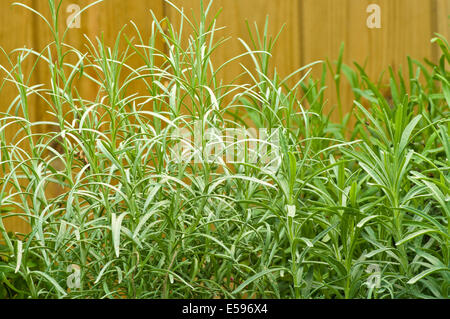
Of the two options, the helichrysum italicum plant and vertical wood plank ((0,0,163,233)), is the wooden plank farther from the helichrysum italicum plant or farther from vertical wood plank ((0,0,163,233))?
the helichrysum italicum plant

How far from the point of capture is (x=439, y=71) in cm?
188

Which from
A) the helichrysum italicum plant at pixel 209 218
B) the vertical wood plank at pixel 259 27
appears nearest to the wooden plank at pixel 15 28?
the vertical wood plank at pixel 259 27

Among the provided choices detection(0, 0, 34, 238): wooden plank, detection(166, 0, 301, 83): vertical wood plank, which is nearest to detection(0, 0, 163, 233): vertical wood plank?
detection(0, 0, 34, 238): wooden plank

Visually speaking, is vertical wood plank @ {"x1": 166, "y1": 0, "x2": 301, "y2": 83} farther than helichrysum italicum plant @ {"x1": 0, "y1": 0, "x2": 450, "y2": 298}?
Yes

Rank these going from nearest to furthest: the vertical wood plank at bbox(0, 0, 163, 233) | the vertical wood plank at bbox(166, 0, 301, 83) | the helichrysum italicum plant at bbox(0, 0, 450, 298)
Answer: the helichrysum italicum plant at bbox(0, 0, 450, 298), the vertical wood plank at bbox(0, 0, 163, 233), the vertical wood plank at bbox(166, 0, 301, 83)

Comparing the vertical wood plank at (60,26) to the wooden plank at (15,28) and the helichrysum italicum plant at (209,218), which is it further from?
the helichrysum italicum plant at (209,218)

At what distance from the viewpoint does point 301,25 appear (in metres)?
2.46

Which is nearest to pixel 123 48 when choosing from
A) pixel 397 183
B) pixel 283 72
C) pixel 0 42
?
pixel 0 42

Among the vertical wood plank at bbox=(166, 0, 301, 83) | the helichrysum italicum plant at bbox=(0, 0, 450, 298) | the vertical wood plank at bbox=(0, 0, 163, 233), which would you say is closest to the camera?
the helichrysum italicum plant at bbox=(0, 0, 450, 298)

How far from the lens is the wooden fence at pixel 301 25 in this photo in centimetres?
228

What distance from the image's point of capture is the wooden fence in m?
2.28
